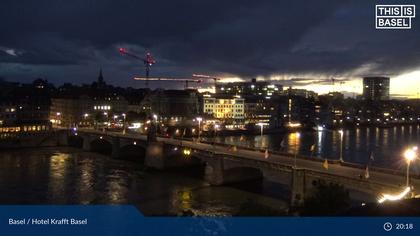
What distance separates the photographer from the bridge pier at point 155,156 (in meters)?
45.2

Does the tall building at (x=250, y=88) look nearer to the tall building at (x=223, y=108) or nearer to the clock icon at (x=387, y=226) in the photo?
the tall building at (x=223, y=108)

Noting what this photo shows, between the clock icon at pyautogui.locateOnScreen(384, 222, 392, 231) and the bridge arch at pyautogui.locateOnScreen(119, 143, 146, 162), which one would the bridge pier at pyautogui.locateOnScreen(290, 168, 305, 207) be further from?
the bridge arch at pyautogui.locateOnScreen(119, 143, 146, 162)

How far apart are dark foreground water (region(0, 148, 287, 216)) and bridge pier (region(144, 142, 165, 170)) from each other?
1102mm

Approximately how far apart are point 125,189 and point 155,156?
478 inches

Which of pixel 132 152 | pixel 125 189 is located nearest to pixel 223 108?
pixel 132 152

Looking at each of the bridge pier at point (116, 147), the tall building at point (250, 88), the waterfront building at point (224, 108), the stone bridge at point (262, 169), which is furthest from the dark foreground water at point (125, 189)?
the tall building at point (250, 88)

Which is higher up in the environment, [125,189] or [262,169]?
[262,169]

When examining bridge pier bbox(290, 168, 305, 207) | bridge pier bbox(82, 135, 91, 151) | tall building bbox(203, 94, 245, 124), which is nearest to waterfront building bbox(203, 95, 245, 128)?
tall building bbox(203, 94, 245, 124)

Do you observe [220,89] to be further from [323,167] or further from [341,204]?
[341,204]

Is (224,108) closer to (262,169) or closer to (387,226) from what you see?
(262,169)

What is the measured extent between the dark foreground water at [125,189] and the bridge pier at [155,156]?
1.10m

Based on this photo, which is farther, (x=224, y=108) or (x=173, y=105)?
(x=224, y=108)

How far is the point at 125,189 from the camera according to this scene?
33.9 meters

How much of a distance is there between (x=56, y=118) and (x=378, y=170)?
3188 inches
